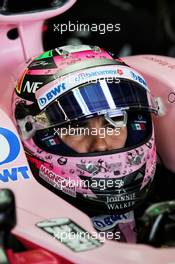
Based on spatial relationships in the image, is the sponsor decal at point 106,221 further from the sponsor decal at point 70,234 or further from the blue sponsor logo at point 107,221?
the sponsor decal at point 70,234

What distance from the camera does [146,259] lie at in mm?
1027

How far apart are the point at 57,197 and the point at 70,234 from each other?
10 centimetres

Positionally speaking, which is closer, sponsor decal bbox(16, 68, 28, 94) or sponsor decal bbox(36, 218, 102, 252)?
sponsor decal bbox(36, 218, 102, 252)

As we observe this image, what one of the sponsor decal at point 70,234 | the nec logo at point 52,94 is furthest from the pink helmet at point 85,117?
the sponsor decal at point 70,234

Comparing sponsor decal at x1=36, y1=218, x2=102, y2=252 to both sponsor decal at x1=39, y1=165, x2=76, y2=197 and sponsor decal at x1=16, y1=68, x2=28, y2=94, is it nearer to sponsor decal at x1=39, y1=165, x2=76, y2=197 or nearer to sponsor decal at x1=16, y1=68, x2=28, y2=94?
sponsor decal at x1=39, y1=165, x2=76, y2=197

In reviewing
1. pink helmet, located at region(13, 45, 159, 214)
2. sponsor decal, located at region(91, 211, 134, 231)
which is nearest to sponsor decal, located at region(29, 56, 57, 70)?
pink helmet, located at region(13, 45, 159, 214)

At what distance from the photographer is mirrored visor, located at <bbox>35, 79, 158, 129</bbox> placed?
125cm

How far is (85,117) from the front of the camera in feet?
4.08

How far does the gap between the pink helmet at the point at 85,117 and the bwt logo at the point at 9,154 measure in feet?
0.21

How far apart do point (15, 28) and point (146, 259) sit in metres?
0.67

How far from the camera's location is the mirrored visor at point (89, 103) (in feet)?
4.09

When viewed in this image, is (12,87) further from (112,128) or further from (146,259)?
(146,259)

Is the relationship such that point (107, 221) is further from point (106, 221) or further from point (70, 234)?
point (70, 234)

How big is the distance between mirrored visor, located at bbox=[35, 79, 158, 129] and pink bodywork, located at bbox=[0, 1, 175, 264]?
0.24 ft
